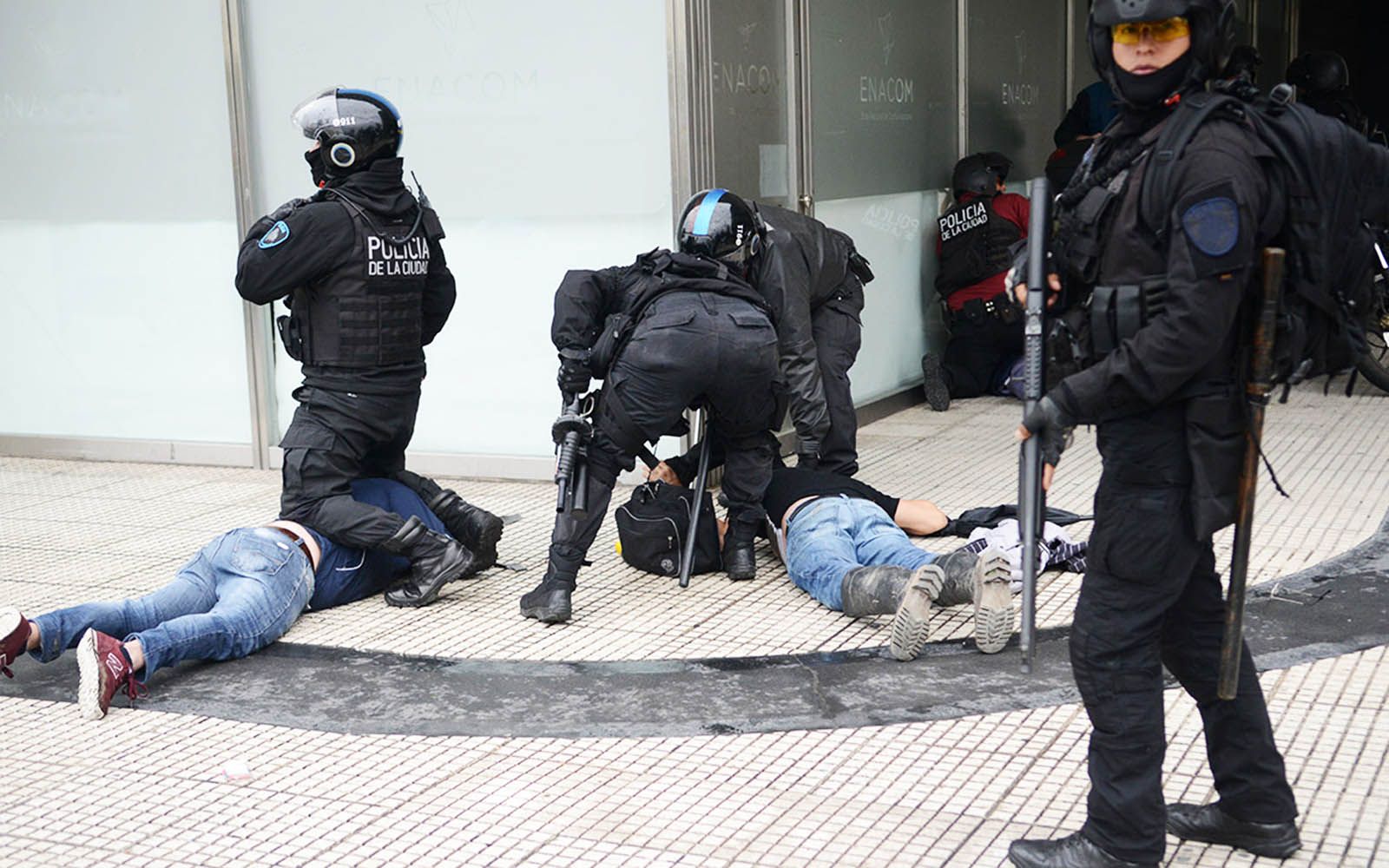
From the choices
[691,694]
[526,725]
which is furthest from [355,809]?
[691,694]

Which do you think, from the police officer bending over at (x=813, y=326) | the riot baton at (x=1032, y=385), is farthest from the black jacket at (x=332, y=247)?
the riot baton at (x=1032, y=385)

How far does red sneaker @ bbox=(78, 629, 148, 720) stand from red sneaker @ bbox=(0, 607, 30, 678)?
0.67ft

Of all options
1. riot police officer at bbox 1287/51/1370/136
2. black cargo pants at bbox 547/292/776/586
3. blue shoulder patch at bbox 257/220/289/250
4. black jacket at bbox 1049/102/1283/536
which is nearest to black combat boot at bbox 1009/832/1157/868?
black jacket at bbox 1049/102/1283/536

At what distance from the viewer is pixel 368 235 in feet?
18.2

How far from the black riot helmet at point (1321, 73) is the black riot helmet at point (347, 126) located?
6.70 m

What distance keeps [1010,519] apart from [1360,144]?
3.06 meters

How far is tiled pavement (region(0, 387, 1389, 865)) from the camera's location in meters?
3.54

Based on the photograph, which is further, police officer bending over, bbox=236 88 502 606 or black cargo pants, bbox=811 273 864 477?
black cargo pants, bbox=811 273 864 477

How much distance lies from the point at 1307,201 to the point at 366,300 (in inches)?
133

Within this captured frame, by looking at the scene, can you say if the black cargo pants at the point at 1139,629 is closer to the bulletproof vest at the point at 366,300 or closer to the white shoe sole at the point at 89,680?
the white shoe sole at the point at 89,680

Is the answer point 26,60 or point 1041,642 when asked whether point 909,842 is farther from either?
point 26,60

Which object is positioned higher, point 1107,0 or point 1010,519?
point 1107,0

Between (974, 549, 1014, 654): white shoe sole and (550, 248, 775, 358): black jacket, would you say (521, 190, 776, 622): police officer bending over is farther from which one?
(974, 549, 1014, 654): white shoe sole

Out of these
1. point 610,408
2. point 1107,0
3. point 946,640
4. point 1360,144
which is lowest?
point 946,640
